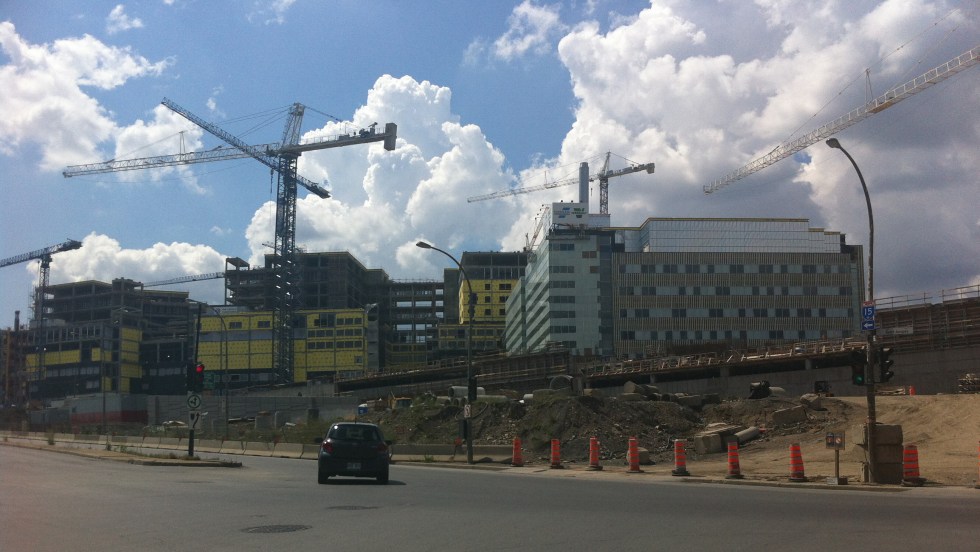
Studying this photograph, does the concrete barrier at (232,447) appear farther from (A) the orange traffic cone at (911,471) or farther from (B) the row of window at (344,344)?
(B) the row of window at (344,344)

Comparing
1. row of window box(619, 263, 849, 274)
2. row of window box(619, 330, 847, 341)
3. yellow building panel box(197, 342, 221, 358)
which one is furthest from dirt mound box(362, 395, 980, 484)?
yellow building panel box(197, 342, 221, 358)

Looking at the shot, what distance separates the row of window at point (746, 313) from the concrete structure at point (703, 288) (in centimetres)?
A: 14

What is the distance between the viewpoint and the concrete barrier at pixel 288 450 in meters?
42.4

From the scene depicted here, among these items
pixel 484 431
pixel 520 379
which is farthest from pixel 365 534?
pixel 520 379

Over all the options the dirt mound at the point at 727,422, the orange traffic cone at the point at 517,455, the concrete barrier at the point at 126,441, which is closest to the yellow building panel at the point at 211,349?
the concrete barrier at the point at 126,441

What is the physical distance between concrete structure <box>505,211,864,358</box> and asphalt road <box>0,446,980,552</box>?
96944mm

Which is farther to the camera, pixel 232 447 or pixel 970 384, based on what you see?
pixel 970 384

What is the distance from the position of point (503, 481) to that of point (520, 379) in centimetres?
6424

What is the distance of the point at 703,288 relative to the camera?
390 feet

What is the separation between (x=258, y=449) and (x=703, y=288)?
84.0 m

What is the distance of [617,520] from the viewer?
14.2 m

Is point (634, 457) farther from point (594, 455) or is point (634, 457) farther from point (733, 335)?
point (733, 335)

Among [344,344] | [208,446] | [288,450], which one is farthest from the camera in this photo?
[344,344]

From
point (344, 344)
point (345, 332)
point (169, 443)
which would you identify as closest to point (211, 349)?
point (344, 344)
